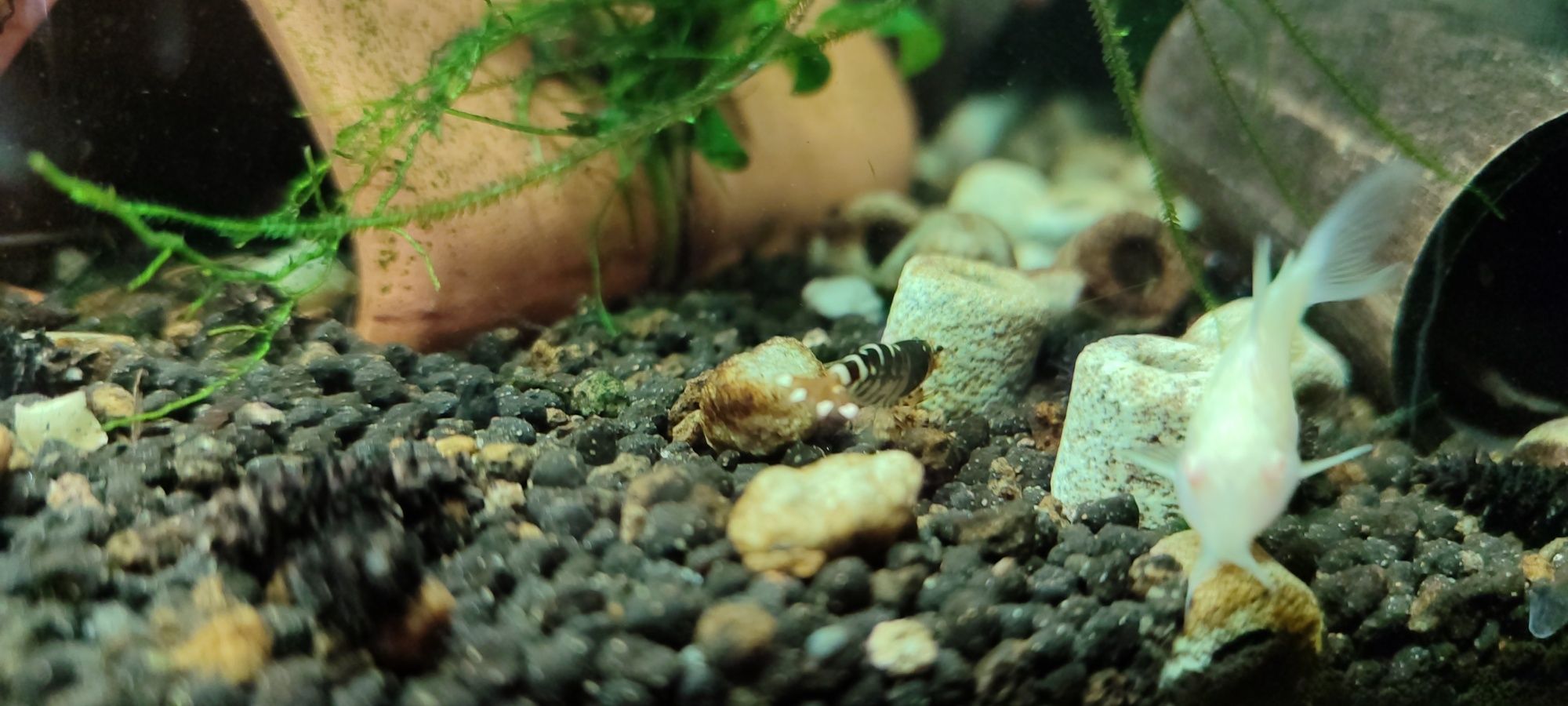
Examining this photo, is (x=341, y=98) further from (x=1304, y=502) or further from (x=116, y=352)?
(x=1304, y=502)

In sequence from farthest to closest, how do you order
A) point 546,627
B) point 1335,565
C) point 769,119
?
point 769,119, point 1335,565, point 546,627

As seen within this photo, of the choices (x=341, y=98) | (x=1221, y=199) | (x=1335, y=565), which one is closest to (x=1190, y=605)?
(x=1335, y=565)

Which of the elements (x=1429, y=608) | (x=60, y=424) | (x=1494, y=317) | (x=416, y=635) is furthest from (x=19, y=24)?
(x=1494, y=317)

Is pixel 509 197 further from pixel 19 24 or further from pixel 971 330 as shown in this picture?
pixel 971 330

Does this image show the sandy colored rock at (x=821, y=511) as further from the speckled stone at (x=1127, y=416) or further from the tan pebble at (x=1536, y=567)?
the tan pebble at (x=1536, y=567)

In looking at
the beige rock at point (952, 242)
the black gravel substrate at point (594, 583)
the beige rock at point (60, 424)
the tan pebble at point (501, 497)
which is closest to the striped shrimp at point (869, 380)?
the black gravel substrate at point (594, 583)

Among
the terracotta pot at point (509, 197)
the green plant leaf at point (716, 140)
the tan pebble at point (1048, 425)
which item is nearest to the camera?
the tan pebble at point (1048, 425)
